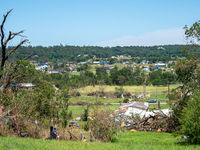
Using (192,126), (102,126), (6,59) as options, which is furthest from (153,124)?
(6,59)

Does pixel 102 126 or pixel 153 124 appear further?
pixel 153 124

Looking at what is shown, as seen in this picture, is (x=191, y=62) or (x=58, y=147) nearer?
(x=58, y=147)

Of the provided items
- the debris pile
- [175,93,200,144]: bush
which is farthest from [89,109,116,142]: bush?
the debris pile

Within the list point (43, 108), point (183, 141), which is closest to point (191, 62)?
point (183, 141)

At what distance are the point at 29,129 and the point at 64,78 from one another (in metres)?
81.8

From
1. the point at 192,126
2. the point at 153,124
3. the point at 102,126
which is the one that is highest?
the point at 192,126

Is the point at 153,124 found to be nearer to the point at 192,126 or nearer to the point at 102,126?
the point at 102,126

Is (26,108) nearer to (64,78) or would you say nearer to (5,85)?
(5,85)

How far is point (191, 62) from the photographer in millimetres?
21047

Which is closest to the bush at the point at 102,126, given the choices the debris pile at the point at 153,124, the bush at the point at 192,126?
the bush at the point at 192,126

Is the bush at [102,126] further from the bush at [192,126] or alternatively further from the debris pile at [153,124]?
the debris pile at [153,124]

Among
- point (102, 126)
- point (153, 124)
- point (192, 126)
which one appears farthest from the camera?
point (153, 124)

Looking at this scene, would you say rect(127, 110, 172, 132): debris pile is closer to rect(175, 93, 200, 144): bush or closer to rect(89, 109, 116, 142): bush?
rect(89, 109, 116, 142): bush

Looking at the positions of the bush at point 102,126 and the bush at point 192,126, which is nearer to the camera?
the bush at point 192,126
